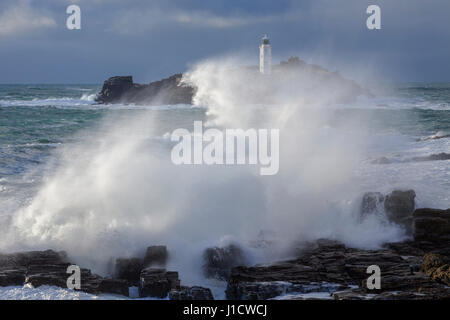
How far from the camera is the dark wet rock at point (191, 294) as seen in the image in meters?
5.58

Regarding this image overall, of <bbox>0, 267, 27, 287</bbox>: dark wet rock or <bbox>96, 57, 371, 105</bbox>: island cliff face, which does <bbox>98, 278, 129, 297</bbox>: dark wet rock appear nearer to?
<bbox>0, 267, 27, 287</bbox>: dark wet rock

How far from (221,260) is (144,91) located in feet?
148

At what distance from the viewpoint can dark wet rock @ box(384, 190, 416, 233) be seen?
8133 mm

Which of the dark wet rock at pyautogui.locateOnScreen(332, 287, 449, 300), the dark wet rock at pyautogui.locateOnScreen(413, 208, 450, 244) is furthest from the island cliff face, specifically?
the dark wet rock at pyautogui.locateOnScreen(332, 287, 449, 300)

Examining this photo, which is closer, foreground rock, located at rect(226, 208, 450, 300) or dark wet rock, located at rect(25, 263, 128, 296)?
foreground rock, located at rect(226, 208, 450, 300)

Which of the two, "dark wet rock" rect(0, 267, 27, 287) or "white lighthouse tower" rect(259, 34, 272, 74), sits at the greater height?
"white lighthouse tower" rect(259, 34, 272, 74)

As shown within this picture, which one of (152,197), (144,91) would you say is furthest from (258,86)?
(152,197)

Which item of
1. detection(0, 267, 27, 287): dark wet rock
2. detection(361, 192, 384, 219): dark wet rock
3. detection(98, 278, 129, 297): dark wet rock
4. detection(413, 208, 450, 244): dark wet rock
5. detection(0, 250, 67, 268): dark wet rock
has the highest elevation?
detection(361, 192, 384, 219): dark wet rock

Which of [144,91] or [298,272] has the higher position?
[144,91]

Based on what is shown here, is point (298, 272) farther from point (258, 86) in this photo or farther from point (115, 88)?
point (115, 88)

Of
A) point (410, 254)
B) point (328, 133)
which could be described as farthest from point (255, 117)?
point (410, 254)

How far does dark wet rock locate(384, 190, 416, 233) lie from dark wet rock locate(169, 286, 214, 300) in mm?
3938

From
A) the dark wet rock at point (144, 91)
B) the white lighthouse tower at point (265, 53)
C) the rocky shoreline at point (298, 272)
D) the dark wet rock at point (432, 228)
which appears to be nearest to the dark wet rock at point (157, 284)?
the rocky shoreline at point (298, 272)

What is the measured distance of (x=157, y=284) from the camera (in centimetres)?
604
